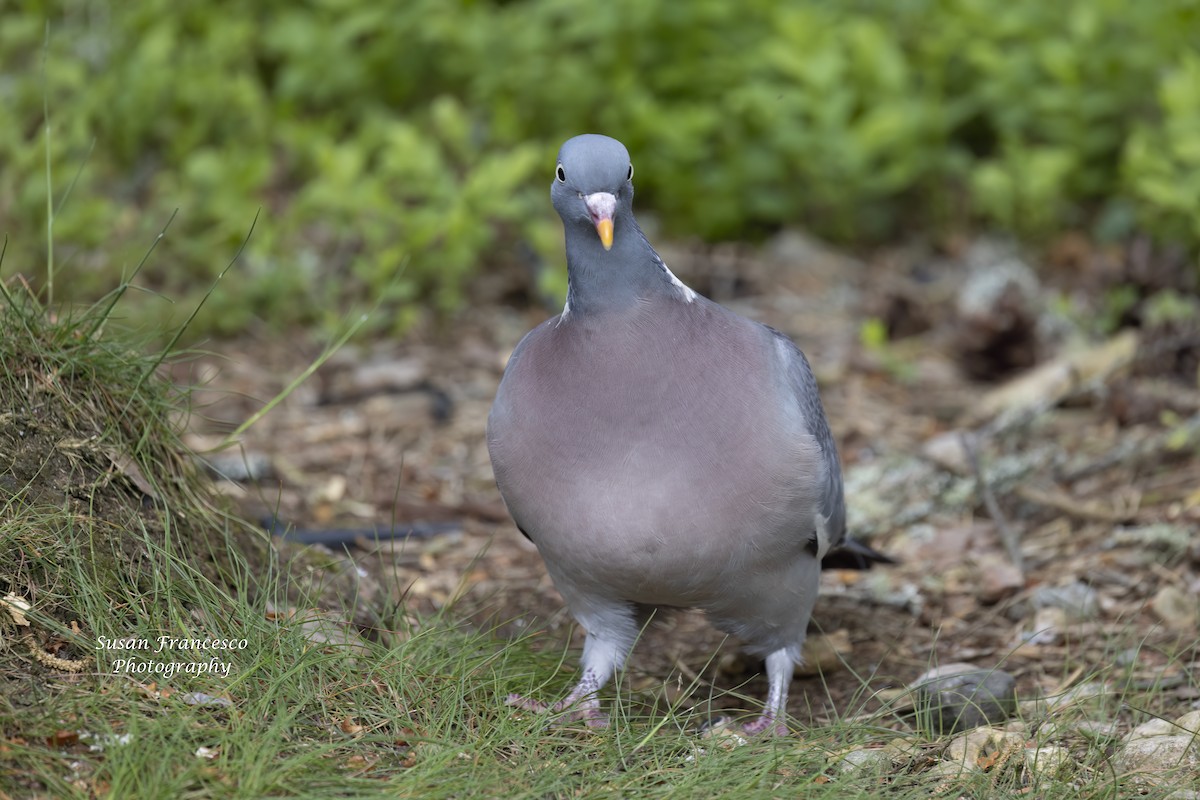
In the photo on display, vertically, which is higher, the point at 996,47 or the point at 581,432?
the point at 996,47

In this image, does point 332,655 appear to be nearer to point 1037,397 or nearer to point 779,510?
point 779,510

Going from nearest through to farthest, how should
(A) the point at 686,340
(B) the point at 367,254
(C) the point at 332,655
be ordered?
(C) the point at 332,655 → (A) the point at 686,340 → (B) the point at 367,254

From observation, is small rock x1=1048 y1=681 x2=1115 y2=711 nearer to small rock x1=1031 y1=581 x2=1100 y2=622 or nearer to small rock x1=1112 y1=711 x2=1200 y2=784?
small rock x1=1112 y1=711 x2=1200 y2=784

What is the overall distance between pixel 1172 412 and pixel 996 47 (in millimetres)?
2588

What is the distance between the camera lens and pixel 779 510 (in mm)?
3457

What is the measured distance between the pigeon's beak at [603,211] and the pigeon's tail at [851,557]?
54.9 inches

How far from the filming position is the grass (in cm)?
282

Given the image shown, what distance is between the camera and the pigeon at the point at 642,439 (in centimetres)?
334

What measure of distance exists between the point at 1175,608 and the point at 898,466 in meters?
1.37

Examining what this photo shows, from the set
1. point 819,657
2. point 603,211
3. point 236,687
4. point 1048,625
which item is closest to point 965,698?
point 819,657

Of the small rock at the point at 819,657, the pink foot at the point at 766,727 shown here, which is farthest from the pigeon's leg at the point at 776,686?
the small rock at the point at 819,657

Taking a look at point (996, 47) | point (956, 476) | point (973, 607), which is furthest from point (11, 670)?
point (996, 47)

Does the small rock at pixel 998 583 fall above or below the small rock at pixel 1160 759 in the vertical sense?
below

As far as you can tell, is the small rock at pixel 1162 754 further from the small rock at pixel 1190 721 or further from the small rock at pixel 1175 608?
the small rock at pixel 1175 608
